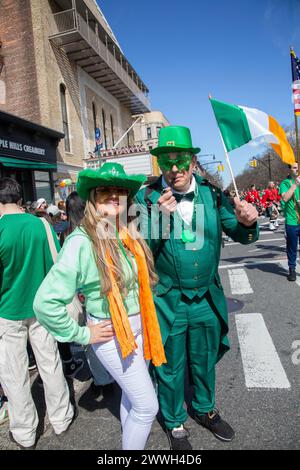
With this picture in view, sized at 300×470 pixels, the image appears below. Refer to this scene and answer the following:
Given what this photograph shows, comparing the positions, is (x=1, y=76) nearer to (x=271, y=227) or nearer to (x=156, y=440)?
(x=271, y=227)

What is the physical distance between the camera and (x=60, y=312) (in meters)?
1.71

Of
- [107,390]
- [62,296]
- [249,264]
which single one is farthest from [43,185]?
[62,296]

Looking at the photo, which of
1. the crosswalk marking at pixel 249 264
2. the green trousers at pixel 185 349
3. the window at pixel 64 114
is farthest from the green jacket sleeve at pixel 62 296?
the window at pixel 64 114

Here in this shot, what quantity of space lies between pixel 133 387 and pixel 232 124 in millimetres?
1985

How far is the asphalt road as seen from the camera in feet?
7.97

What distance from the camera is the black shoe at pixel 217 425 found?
94.3 inches

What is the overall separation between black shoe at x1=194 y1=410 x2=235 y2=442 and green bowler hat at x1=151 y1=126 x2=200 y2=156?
6.43ft

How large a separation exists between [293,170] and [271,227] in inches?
371

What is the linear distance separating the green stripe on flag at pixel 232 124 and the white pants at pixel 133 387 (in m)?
1.69

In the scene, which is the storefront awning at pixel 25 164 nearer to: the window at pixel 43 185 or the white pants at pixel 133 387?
the window at pixel 43 185

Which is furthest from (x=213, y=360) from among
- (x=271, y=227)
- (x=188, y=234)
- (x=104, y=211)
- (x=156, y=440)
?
(x=271, y=227)

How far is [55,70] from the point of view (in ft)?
52.2

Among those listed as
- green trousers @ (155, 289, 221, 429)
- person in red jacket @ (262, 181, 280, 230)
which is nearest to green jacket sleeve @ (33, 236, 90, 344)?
green trousers @ (155, 289, 221, 429)

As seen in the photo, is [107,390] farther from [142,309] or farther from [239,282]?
[239,282]
